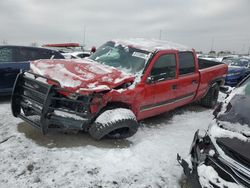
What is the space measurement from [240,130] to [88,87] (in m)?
2.25

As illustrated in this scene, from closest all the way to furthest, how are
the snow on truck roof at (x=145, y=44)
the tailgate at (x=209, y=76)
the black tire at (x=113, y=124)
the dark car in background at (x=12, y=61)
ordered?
the black tire at (x=113, y=124) < the snow on truck roof at (x=145, y=44) < the dark car in background at (x=12, y=61) < the tailgate at (x=209, y=76)

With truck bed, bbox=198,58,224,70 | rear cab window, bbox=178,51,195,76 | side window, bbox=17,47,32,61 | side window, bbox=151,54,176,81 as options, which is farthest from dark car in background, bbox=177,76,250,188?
side window, bbox=17,47,32,61

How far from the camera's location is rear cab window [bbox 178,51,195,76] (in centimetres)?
611

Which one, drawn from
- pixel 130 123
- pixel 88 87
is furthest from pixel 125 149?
pixel 88 87

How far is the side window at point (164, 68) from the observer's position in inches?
209

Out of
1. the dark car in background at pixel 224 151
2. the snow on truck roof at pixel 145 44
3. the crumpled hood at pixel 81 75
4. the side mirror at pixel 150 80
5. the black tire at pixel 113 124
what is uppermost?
the snow on truck roof at pixel 145 44

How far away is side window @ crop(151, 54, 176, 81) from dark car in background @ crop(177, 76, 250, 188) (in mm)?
1994

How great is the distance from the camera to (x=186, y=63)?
634 cm

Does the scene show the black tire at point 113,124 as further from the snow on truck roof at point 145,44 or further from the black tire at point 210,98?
the black tire at point 210,98

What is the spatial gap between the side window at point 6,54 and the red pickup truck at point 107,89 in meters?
2.27

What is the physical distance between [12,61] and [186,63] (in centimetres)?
435

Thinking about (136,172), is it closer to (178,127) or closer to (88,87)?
(88,87)

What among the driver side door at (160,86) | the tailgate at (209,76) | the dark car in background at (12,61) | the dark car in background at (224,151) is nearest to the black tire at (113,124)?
the driver side door at (160,86)

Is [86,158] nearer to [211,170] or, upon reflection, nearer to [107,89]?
[107,89]
